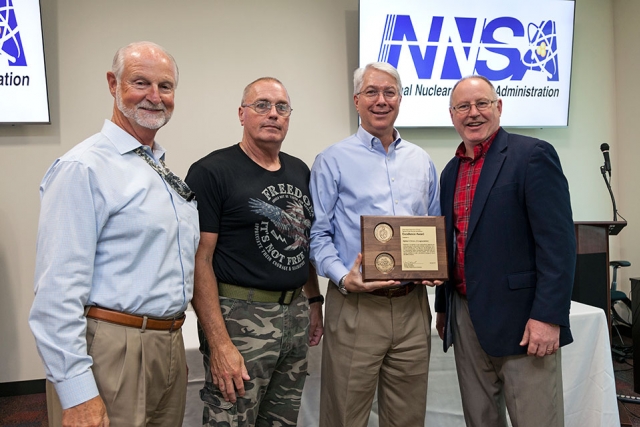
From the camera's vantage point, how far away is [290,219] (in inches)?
69.3

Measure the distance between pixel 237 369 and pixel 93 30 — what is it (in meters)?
2.93

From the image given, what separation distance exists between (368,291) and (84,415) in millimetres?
990

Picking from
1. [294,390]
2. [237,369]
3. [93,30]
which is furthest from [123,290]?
[93,30]

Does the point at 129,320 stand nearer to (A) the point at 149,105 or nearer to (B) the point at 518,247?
(A) the point at 149,105

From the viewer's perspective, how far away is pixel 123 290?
1.26m

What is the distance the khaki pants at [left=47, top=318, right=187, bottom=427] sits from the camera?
1.24 metres

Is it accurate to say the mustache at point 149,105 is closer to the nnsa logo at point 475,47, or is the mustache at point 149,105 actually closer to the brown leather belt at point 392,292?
the brown leather belt at point 392,292

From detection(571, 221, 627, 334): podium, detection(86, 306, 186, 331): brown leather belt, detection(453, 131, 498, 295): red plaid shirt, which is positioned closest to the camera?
detection(86, 306, 186, 331): brown leather belt

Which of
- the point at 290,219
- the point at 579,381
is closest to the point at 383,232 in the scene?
the point at 290,219

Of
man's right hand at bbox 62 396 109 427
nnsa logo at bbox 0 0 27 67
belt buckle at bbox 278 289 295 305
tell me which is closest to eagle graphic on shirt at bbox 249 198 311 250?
belt buckle at bbox 278 289 295 305

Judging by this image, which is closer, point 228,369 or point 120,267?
point 120,267

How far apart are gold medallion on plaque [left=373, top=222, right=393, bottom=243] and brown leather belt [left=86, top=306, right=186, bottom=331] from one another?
74 centimetres

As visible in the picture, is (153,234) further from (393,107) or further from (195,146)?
(195,146)

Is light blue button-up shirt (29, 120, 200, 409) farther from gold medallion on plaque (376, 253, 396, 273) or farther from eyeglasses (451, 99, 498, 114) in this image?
eyeglasses (451, 99, 498, 114)
